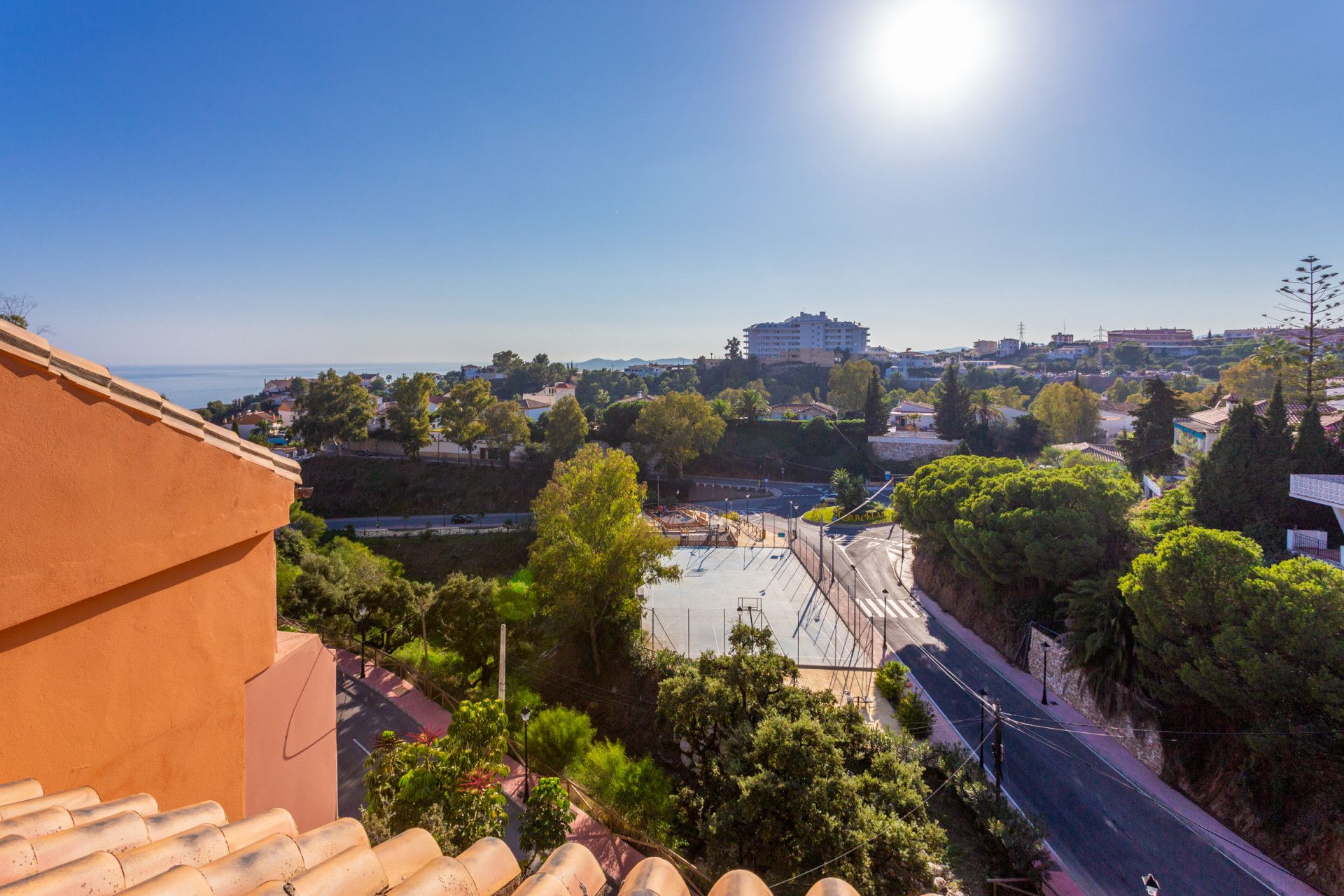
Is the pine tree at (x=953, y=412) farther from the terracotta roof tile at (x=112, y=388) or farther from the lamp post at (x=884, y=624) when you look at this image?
the terracotta roof tile at (x=112, y=388)

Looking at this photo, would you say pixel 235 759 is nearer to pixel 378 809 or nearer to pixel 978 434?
pixel 378 809

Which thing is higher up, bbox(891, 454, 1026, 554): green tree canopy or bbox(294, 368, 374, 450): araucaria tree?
bbox(294, 368, 374, 450): araucaria tree

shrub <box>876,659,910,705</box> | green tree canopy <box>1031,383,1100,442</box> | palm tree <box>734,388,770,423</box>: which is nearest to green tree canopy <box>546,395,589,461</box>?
palm tree <box>734,388,770,423</box>

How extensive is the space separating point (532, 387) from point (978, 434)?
61.2m

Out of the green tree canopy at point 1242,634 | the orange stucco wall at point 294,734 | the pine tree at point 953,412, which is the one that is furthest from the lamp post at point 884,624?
the pine tree at point 953,412

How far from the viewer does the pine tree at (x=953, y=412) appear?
50156 mm

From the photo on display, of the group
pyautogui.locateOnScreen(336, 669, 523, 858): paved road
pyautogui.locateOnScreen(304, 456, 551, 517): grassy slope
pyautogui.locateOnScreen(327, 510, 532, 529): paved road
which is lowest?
pyautogui.locateOnScreen(327, 510, 532, 529): paved road

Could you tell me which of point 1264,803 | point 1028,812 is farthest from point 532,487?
point 1264,803

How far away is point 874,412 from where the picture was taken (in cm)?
5244

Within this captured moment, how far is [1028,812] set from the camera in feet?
42.6

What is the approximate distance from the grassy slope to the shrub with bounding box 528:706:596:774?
29.6m

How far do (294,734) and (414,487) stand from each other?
4202 centimetres

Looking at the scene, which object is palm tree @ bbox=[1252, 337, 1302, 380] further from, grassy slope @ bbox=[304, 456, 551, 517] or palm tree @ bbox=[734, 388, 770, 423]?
grassy slope @ bbox=[304, 456, 551, 517]

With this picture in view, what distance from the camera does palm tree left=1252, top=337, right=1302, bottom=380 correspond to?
88.7 ft
